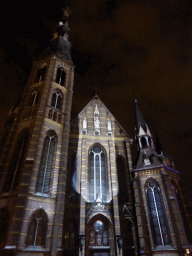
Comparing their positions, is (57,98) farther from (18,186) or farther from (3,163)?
(18,186)

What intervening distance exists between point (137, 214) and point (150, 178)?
3.89 m

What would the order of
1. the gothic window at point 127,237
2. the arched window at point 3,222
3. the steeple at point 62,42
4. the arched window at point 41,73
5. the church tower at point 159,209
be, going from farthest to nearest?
the steeple at point 62,42 → the arched window at point 41,73 → the gothic window at point 127,237 → the church tower at point 159,209 → the arched window at point 3,222

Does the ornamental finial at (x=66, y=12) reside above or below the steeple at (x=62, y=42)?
above

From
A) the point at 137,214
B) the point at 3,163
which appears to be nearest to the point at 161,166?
the point at 137,214

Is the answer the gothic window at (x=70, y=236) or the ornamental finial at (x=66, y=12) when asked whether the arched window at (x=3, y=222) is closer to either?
the gothic window at (x=70, y=236)

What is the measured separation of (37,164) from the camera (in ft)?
55.4

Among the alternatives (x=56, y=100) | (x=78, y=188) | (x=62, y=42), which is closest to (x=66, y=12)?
(x=62, y=42)

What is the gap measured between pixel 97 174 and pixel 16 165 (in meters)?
8.37

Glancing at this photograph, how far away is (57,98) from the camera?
2270cm

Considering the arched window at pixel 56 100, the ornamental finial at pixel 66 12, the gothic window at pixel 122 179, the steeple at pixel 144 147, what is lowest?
the gothic window at pixel 122 179

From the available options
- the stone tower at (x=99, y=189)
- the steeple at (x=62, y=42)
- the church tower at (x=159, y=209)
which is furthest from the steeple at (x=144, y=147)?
the steeple at (x=62, y=42)

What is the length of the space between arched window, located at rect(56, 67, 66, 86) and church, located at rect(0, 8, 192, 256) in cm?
18

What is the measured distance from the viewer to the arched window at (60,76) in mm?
24423

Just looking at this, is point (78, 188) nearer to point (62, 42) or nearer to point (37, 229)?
point (37, 229)
